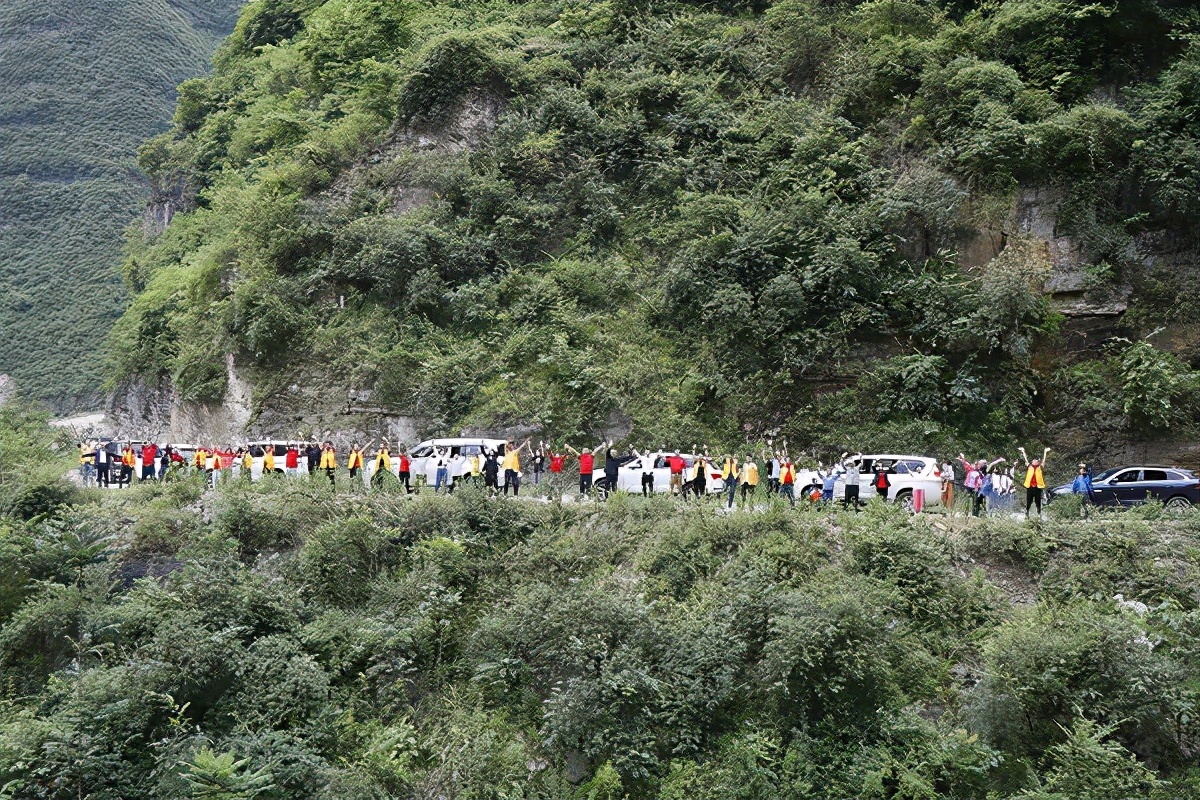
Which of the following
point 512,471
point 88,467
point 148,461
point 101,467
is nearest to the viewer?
point 512,471

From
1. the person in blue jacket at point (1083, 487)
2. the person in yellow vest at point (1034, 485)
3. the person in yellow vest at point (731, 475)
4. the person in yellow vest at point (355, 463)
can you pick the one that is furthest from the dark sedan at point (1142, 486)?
the person in yellow vest at point (355, 463)

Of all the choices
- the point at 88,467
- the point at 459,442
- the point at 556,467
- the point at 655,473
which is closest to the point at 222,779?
the point at 459,442

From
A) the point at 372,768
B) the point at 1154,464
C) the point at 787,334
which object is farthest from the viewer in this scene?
the point at 787,334

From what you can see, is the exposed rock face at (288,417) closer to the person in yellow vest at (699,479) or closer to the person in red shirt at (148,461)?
the person in red shirt at (148,461)

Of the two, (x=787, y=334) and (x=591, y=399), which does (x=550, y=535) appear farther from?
(x=787, y=334)

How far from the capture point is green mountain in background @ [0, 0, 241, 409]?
6506 centimetres

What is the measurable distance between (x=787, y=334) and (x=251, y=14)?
122ft

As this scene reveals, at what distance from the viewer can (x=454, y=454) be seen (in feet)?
76.3

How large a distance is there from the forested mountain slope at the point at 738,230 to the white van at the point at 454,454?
7.19 feet

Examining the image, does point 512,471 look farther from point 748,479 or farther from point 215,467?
point 215,467

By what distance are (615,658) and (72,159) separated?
75906mm

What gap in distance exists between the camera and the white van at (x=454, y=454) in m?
22.5

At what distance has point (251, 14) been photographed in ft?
161

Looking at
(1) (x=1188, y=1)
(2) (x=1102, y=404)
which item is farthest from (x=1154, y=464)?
(1) (x=1188, y=1)
